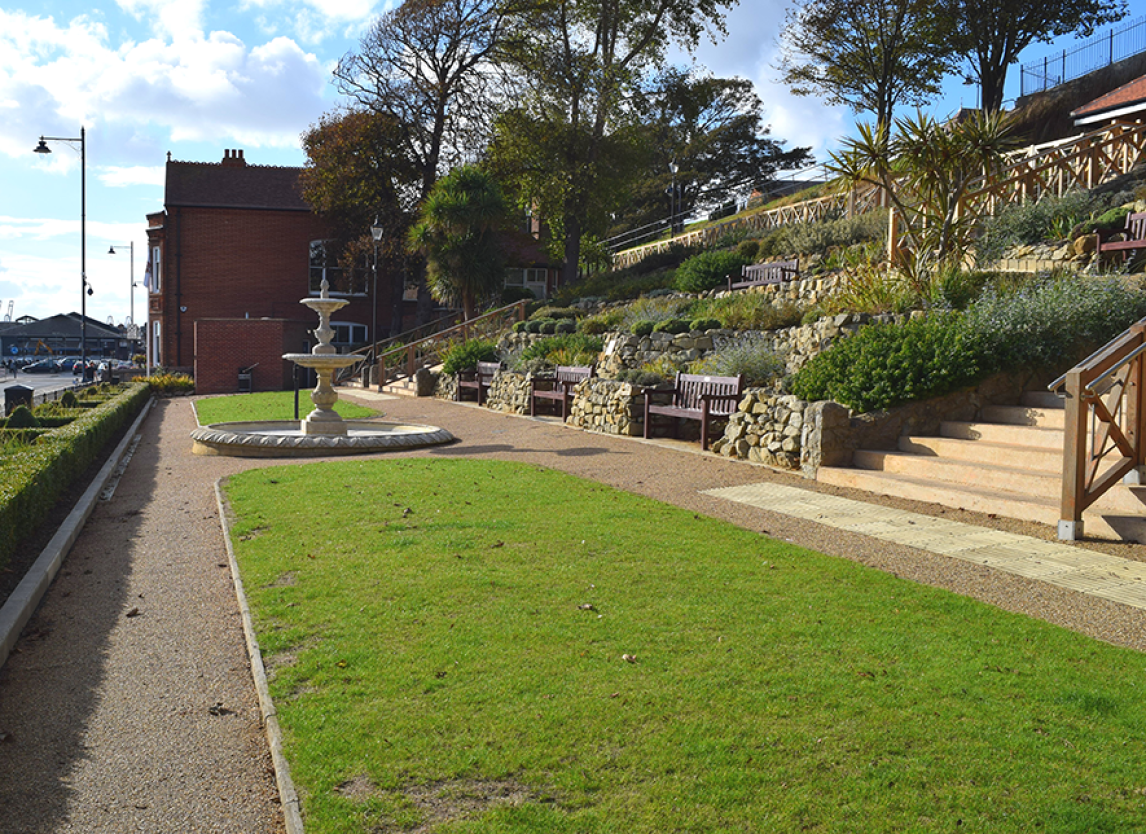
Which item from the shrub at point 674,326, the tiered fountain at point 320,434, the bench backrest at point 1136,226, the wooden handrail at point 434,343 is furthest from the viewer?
the wooden handrail at point 434,343

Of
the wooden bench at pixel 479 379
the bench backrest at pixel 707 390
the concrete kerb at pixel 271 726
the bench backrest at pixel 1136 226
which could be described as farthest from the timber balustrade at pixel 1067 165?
the concrete kerb at pixel 271 726

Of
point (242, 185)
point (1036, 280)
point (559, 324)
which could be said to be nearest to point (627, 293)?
point (559, 324)

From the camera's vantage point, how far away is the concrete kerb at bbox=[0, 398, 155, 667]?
16.6 feet

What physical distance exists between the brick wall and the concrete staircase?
2648cm

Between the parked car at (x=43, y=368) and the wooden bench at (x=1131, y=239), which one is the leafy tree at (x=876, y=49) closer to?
the wooden bench at (x=1131, y=239)

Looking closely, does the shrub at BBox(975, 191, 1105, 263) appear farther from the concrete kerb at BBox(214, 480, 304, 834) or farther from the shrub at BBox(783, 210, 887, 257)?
the concrete kerb at BBox(214, 480, 304, 834)

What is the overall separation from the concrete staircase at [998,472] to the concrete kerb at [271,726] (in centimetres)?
646

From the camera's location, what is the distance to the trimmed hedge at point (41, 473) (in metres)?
6.57

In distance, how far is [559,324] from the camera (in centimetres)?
2288

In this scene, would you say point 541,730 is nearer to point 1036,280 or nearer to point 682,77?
point 1036,280

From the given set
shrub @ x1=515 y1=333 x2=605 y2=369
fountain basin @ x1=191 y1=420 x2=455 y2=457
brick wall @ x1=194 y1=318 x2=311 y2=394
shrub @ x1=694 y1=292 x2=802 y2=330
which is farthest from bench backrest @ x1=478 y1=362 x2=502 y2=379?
brick wall @ x1=194 y1=318 x2=311 y2=394

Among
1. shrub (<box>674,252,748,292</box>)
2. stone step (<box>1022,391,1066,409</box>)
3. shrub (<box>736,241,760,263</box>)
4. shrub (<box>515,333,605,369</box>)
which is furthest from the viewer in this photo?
shrub (<box>736,241,760,263</box>)

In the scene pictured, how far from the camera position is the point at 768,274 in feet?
66.4

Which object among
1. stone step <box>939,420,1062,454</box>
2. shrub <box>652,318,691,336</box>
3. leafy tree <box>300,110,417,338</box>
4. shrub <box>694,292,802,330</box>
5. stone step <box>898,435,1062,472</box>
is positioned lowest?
stone step <box>898,435,1062,472</box>
